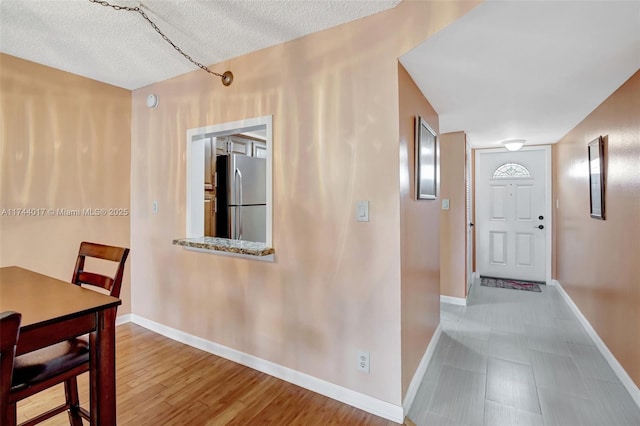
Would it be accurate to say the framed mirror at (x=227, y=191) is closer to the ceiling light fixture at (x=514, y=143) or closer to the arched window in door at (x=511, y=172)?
the ceiling light fixture at (x=514, y=143)

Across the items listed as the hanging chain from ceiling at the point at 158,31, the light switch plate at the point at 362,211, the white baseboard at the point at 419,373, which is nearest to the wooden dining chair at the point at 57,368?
the light switch plate at the point at 362,211

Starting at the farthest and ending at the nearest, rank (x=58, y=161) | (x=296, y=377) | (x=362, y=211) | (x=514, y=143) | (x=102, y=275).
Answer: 1. (x=514, y=143)
2. (x=58, y=161)
3. (x=296, y=377)
4. (x=362, y=211)
5. (x=102, y=275)

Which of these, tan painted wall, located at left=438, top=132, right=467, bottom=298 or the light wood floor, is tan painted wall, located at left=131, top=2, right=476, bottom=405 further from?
tan painted wall, located at left=438, top=132, right=467, bottom=298

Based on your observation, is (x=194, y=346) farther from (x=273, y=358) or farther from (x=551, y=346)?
(x=551, y=346)

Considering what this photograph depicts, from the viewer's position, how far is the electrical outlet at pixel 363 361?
192 centimetres

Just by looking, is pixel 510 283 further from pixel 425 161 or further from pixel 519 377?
pixel 425 161

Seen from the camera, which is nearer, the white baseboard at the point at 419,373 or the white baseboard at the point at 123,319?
the white baseboard at the point at 419,373

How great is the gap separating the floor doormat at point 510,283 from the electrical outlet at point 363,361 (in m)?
3.46

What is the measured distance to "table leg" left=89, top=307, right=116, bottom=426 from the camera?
1.27 metres

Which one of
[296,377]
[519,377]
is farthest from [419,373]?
[296,377]

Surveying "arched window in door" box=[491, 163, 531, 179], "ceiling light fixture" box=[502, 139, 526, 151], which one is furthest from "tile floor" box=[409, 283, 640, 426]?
"arched window in door" box=[491, 163, 531, 179]

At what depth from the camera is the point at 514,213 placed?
4930 millimetres

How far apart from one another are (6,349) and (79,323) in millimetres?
429

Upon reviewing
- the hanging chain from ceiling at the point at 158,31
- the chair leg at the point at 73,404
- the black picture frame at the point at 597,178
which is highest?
the hanging chain from ceiling at the point at 158,31
